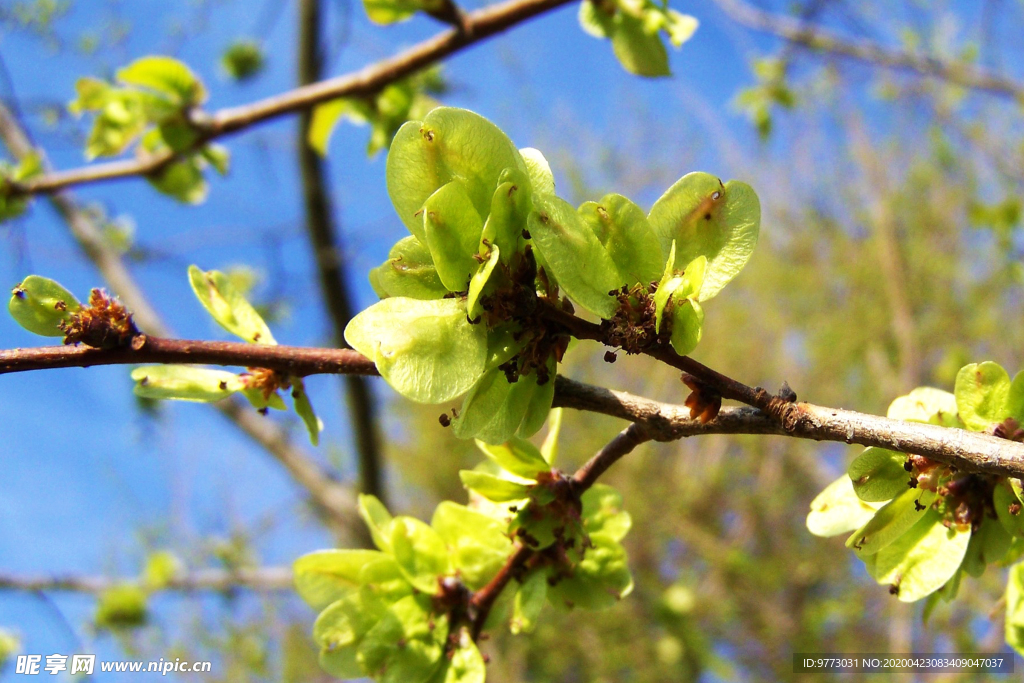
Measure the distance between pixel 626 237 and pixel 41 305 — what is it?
0.61 metres

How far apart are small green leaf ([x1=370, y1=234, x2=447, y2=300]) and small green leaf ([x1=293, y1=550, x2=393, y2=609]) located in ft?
1.31

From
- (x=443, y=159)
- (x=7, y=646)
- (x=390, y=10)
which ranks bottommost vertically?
(x=443, y=159)

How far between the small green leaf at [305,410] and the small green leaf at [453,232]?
0.29 m

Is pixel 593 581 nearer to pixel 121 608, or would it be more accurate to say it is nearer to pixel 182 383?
pixel 182 383

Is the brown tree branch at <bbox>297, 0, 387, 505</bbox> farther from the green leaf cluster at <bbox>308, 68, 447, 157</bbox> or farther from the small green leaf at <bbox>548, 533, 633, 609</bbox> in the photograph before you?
the small green leaf at <bbox>548, 533, 633, 609</bbox>

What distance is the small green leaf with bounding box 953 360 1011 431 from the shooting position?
2.39ft

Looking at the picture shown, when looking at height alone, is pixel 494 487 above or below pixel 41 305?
below

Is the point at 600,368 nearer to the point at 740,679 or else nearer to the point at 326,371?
the point at 740,679

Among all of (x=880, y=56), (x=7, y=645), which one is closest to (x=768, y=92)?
(x=880, y=56)

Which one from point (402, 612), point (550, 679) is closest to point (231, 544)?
point (402, 612)

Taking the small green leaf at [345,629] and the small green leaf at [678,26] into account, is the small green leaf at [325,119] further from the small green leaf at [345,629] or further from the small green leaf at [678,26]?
the small green leaf at [345,629]

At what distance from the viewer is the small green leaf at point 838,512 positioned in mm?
830

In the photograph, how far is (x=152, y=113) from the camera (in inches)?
64.3

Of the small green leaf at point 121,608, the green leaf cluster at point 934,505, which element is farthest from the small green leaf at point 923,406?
the small green leaf at point 121,608
